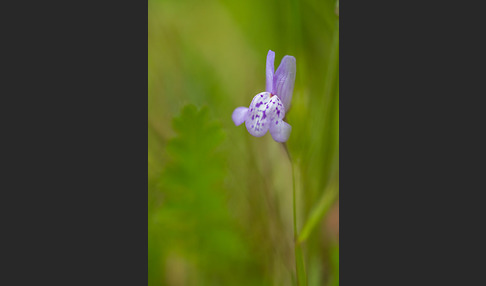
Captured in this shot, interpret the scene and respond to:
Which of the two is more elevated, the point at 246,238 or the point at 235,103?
the point at 235,103

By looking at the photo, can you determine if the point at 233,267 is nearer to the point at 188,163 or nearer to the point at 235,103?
the point at 188,163

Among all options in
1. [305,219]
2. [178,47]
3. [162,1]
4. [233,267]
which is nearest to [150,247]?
[233,267]

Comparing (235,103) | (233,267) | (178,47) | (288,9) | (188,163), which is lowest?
(233,267)

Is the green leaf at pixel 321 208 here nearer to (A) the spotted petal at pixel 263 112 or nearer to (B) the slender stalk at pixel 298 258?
(B) the slender stalk at pixel 298 258

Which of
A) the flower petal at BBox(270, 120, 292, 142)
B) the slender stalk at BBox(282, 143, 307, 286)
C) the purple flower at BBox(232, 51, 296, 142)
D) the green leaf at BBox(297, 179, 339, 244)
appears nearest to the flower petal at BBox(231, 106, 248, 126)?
the purple flower at BBox(232, 51, 296, 142)

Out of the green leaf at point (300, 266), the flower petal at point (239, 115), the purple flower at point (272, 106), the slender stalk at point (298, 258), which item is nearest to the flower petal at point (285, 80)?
the purple flower at point (272, 106)

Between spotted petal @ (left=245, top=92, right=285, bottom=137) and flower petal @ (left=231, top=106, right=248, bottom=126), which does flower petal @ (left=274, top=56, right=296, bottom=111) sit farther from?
flower petal @ (left=231, top=106, right=248, bottom=126)
